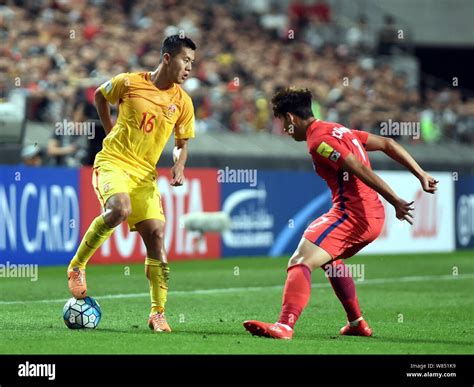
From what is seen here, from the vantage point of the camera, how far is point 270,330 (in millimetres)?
9336

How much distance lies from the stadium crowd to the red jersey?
9.70 metres

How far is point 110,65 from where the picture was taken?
75.8 feet

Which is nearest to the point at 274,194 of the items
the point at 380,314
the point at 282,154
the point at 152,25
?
the point at 282,154

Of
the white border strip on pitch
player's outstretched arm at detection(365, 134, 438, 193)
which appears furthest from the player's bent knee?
the white border strip on pitch

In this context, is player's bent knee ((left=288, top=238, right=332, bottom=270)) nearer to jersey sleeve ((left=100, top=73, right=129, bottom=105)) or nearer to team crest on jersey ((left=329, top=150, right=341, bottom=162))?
team crest on jersey ((left=329, top=150, right=341, bottom=162))

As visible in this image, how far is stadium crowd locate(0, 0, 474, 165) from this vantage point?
21.9 m

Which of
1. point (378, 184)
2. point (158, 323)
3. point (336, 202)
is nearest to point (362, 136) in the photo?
point (336, 202)

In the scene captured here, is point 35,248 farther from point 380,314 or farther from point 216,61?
point 216,61

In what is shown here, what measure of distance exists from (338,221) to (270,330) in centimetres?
104

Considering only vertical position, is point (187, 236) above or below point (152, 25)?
below

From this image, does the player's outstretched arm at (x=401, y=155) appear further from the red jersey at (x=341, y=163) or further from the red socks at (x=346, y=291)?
the red socks at (x=346, y=291)

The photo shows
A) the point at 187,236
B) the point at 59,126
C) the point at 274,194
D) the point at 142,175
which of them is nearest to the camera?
the point at 142,175
